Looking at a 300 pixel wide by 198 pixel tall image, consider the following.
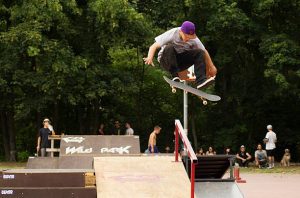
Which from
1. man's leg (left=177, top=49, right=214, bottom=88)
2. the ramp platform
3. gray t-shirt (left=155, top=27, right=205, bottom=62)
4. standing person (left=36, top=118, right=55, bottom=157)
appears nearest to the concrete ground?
the ramp platform

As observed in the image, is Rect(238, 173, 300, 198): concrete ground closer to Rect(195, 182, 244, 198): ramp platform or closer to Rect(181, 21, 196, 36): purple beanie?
Rect(195, 182, 244, 198): ramp platform

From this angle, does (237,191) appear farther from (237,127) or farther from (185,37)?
(237,127)

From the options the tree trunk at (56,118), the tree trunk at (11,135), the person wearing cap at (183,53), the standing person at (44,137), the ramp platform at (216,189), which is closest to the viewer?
the ramp platform at (216,189)

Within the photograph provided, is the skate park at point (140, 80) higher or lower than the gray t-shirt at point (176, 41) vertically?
lower

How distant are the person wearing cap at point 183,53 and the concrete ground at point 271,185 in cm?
465

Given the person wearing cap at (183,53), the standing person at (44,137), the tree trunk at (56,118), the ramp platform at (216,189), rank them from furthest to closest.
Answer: the tree trunk at (56,118) → the standing person at (44,137) → the person wearing cap at (183,53) → the ramp platform at (216,189)

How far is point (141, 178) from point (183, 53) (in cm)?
253

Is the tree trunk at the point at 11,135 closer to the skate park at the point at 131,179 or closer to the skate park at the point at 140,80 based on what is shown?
the skate park at the point at 140,80

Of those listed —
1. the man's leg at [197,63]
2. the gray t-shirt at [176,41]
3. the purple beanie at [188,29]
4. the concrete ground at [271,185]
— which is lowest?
the concrete ground at [271,185]

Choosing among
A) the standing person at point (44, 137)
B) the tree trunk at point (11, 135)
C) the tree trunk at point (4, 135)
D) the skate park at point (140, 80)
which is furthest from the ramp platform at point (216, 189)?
the tree trunk at point (4, 135)

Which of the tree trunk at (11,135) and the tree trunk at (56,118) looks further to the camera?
the tree trunk at (56,118)

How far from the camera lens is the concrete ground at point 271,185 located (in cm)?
1438

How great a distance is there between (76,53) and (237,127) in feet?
33.1

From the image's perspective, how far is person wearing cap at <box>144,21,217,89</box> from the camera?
10133mm
